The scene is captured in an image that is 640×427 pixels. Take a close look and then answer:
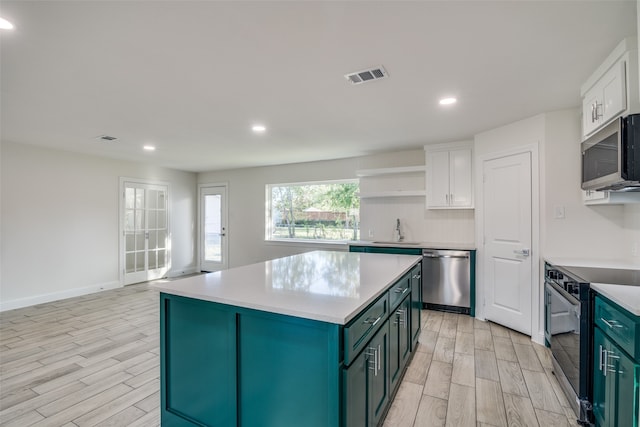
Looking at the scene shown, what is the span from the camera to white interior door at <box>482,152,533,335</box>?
3.27 metres

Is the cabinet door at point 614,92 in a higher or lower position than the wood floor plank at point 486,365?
higher

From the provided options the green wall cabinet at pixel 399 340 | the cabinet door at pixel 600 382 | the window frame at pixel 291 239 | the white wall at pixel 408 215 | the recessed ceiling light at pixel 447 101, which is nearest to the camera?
the cabinet door at pixel 600 382

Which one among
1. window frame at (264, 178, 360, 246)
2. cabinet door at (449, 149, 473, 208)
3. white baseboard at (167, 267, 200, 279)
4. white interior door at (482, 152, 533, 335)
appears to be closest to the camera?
white interior door at (482, 152, 533, 335)

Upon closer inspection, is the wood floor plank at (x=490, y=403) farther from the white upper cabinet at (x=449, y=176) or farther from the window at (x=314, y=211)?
the window at (x=314, y=211)

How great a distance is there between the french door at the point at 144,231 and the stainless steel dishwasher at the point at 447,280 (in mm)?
5292

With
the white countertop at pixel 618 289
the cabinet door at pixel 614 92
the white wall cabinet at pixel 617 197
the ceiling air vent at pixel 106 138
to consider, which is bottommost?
the white countertop at pixel 618 289

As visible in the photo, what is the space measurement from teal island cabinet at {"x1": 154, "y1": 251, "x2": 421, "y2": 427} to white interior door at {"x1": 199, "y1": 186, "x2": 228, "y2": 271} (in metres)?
5.05

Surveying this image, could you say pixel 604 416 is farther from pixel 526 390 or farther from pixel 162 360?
pixel 162 360

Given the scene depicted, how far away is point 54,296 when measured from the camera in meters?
4.74

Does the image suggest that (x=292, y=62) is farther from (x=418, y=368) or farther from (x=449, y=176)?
(x=449, y=176)

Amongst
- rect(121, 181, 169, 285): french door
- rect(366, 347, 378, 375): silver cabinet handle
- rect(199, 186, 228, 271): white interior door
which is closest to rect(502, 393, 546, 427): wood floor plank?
rect(366, 347, 378, 375): silver cabinet handle

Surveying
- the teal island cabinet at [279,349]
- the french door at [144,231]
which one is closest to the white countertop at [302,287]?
the teal island cabinet at [279,349]

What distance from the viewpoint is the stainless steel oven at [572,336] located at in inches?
73.3

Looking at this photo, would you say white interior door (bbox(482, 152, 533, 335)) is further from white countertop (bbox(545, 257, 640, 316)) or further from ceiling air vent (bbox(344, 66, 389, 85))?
ceiling air vent (bbox(344, 66, 389, 85))
